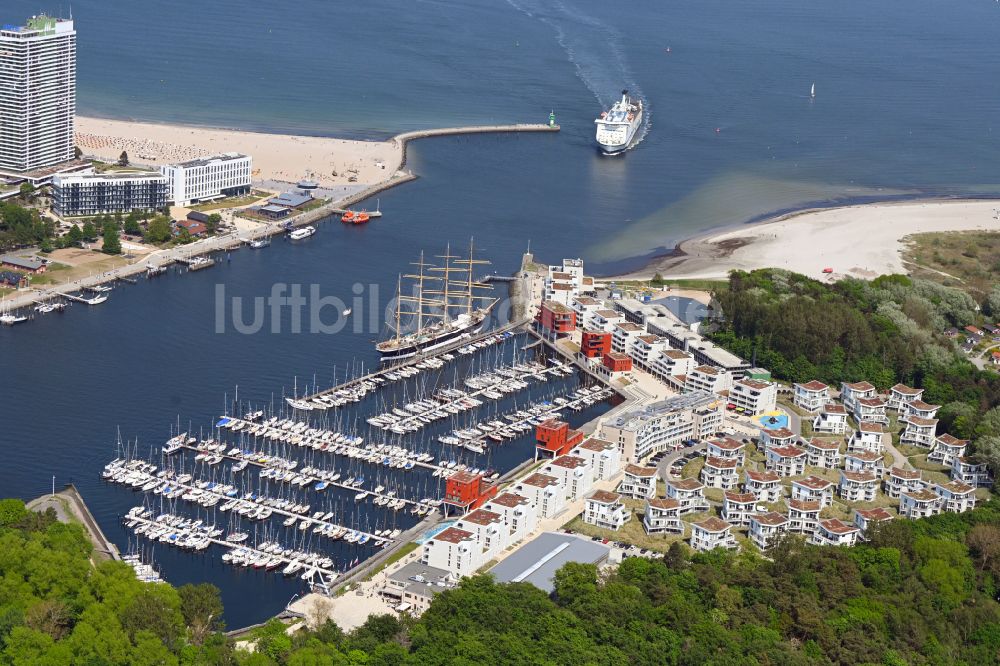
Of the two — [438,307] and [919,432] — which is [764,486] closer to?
[919,432]

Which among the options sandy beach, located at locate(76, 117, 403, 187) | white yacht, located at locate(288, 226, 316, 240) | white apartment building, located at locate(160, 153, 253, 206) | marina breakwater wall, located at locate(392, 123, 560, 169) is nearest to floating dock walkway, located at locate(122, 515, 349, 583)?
white yacht, located at locate(288, 226, 316, 240)

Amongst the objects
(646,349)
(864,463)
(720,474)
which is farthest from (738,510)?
(646,349)

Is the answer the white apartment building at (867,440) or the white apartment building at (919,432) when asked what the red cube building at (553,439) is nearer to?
the white apartment building at (867,440)

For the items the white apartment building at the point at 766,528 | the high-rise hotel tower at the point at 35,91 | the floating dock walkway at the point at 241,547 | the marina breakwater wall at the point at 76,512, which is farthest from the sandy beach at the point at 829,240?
the marina breakwater wall at the point at 76,512

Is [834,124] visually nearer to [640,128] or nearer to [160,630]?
[640,128]

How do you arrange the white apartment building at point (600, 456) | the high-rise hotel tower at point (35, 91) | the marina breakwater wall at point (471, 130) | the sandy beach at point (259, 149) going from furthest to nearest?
1. the marina breakwater wall at point (471, 130)
2. the sandy beach at point (259, 149)
3. the high-rise hotel tower at point (35, 91)
4. the white apartment building at point (600, 456)

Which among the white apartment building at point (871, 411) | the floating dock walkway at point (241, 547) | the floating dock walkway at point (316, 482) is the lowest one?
the floating dock walkway at point (241, 547)
